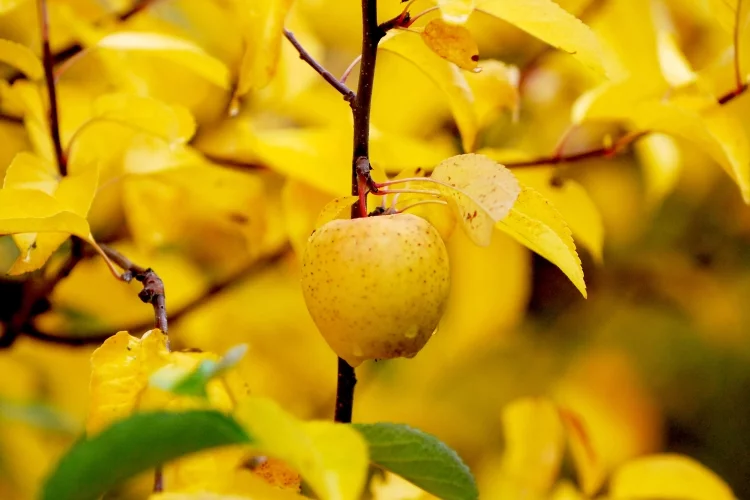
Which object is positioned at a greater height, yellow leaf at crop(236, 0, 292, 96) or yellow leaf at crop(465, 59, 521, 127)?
yellow leaf at crop(236, 0, 292, 96)

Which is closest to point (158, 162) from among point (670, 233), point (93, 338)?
point (93, 338)

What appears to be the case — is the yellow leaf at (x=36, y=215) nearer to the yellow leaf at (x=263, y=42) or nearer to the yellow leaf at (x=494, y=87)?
the yellow leaf at (x=263, y=42)

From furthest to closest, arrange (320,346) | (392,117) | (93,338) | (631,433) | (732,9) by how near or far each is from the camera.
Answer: (631,433), (320,346), (392,117), (93,338), (732,9)

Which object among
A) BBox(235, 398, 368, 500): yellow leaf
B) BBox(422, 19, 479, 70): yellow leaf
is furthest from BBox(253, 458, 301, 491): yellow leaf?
BBox(422, 19, 479, 70): yellow leaf

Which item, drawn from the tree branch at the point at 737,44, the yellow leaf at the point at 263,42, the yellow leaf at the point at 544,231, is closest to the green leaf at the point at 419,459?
the yellow leaf at the point at 544,231

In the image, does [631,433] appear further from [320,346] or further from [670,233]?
[320,346]

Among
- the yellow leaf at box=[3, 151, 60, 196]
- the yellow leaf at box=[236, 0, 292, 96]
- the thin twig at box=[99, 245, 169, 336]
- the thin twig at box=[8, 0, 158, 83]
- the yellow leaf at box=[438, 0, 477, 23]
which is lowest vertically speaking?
the thin twig at box=[99, 245, 169, 336]

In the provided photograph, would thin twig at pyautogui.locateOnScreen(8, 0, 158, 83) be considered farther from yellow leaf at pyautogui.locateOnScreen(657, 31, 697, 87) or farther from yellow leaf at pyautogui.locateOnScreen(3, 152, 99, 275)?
yellow leaf at pyautogui.locateOnScreen(657, 31, 697, 87)
